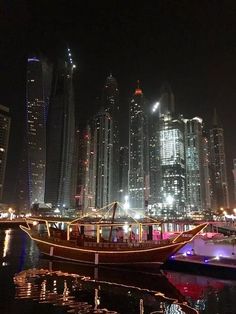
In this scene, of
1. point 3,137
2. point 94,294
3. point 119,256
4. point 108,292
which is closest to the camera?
point 94,294

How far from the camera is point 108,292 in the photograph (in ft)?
66.7

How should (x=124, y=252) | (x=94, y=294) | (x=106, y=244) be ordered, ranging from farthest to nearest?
1. (x=106, y=244)
2. (x=124, y=252)
3. (x=94, y=294)

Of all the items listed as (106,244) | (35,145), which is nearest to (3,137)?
(35,145)

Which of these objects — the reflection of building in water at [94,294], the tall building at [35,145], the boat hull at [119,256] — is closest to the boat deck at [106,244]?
the boat hull at [119,256]

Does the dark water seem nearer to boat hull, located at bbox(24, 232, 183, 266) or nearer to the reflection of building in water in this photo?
the reflection of building in water

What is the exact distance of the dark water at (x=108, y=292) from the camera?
17.0 meters

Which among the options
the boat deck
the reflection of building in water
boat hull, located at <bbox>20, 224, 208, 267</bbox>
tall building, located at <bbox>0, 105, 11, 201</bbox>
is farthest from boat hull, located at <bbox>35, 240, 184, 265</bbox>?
tall building, located at <bbox>0, 105, 11, 201</bbox>

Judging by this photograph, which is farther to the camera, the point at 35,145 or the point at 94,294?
the point at 35,145

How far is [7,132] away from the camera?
18600cm

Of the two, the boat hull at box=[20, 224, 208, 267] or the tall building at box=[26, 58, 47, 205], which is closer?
A: the boat hull at box=[20, 224, 208, 267]

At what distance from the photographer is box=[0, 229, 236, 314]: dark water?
1698cm

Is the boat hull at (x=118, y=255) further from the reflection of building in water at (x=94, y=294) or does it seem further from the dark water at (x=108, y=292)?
the reflection of building in water at (x=94, y=294)

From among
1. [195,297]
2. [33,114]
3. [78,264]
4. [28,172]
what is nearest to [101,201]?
[28,172]

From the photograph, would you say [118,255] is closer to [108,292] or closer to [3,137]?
[108,292]
